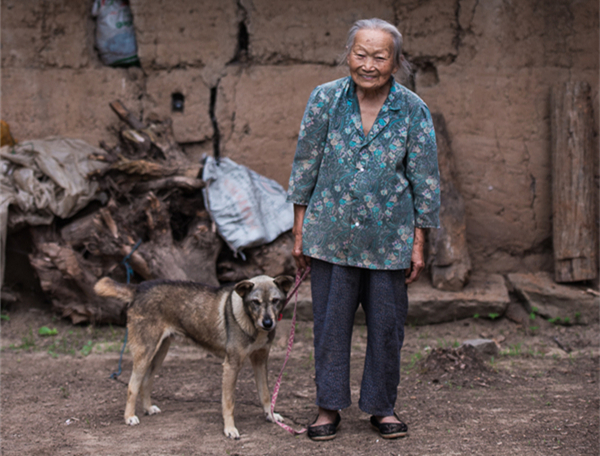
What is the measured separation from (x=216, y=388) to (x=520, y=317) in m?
2.92

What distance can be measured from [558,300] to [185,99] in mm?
4030

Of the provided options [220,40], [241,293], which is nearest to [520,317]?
[241,293]

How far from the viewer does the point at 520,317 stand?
5395mm

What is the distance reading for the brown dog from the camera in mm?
3250

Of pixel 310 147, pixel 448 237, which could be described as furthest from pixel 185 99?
pixel 310 147

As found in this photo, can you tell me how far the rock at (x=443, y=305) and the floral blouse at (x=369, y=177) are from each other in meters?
2.31

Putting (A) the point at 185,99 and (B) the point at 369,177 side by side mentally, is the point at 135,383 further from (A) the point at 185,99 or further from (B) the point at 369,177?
(A) the point at 185,99

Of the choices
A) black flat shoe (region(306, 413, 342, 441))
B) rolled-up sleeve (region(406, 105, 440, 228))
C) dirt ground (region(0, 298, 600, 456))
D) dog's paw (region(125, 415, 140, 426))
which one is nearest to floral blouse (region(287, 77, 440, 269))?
rolled-up sleeve (region(406, 105, 440, 228))

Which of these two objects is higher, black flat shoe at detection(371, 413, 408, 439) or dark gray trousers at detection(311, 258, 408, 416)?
dark gray trousers at detection(311, 258, 408, 416)

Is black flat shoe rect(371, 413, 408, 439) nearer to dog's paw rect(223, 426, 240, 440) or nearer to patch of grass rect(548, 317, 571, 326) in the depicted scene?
dog's paw rect(223, 426, 240, 440)

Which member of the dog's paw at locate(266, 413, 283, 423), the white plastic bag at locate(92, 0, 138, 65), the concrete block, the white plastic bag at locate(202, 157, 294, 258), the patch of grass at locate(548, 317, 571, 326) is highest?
the white plastic bag at locate(92, 0, 138, 65)

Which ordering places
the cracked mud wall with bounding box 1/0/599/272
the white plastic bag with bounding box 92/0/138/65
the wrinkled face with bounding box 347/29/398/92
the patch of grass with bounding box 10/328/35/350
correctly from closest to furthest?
the wrinkled face with bounding box 347/29/398/92 < the patch of grass with bounding box 10/328/35/350 < the cracked mud wall with bounding box 1/0/599/272 < the white plastic bag with bounding box 92/0/138/65

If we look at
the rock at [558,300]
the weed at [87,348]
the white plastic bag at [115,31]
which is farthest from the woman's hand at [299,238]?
the white plastic bag at [115,31]

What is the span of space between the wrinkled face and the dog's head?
1.13 metres
